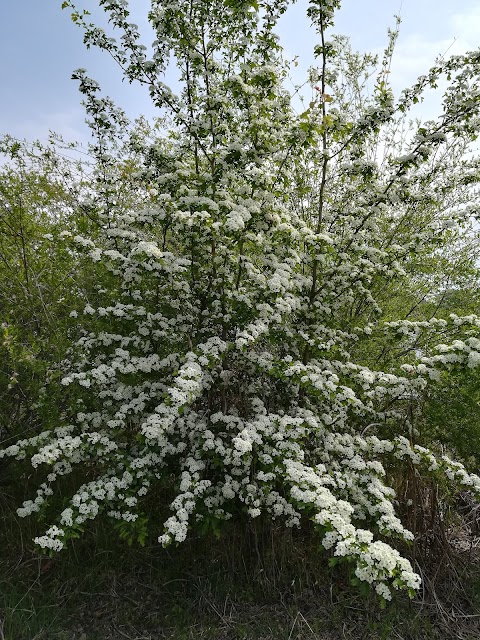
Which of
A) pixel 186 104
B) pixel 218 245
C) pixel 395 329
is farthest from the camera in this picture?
pixel 186 104

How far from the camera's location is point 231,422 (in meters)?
3.38

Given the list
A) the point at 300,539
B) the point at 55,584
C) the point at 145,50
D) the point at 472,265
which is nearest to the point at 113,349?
the point at 55,584

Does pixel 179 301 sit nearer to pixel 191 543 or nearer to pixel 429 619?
pixel 191 543

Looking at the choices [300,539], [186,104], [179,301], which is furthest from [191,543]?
[186,104]

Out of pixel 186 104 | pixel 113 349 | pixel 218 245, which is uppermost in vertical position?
pixel 186 104

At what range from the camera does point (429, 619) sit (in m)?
3.33

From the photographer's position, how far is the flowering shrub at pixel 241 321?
10.2 feet

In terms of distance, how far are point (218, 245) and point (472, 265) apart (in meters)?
3.32

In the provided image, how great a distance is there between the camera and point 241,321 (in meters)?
3.66

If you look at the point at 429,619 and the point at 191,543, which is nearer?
the point at 429,619

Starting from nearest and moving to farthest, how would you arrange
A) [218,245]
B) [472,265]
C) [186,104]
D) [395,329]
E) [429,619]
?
1. [429,619]
2. [395,329]
3. [218,245]
4. [186,104]
5. [472,265]

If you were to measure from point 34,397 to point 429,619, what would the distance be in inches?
140

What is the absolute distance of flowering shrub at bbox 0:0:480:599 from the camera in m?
3.12

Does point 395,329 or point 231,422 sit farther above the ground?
point 395,329
